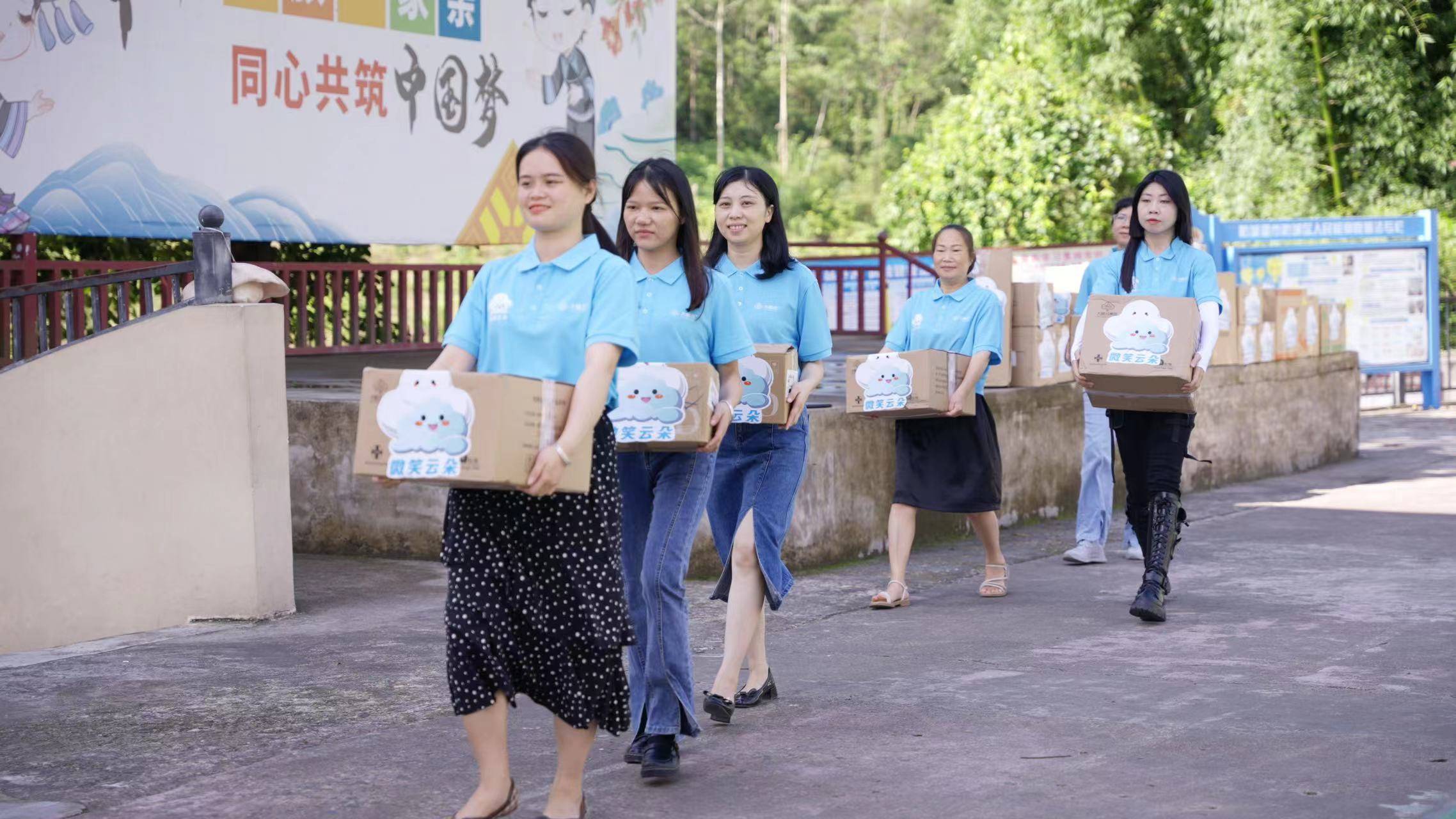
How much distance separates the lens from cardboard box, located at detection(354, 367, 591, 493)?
13.3ft

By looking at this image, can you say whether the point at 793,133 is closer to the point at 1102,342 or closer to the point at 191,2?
the point at 191,2

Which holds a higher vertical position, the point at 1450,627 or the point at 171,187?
the point at 171,187

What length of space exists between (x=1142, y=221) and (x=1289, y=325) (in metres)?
7.16

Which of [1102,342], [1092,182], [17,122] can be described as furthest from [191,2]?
[1092,182]

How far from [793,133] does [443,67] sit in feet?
159

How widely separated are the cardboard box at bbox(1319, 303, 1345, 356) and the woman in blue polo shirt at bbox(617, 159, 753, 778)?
436 inches

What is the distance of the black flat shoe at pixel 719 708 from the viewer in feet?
18.2

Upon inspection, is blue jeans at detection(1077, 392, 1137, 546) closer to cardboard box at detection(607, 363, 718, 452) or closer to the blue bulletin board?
cardboard box at detection(607, 363, 718, 452)

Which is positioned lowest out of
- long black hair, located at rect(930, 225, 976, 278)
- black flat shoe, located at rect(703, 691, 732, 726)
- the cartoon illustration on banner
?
black flat shoe, located at rect(703, 691, 732, 726)

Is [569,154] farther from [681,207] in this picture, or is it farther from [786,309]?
[786,309]

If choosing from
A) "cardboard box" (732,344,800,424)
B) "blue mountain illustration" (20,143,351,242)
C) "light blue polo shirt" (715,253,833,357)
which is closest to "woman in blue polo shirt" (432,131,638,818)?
"cardboard box" (732,344,800,424)

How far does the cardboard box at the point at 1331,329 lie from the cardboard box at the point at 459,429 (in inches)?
479

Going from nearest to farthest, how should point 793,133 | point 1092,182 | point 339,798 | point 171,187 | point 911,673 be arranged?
point 339,798
point 911,673
point 171,187
point 1092,182
point 793,133

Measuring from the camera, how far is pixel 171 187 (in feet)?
36.1
